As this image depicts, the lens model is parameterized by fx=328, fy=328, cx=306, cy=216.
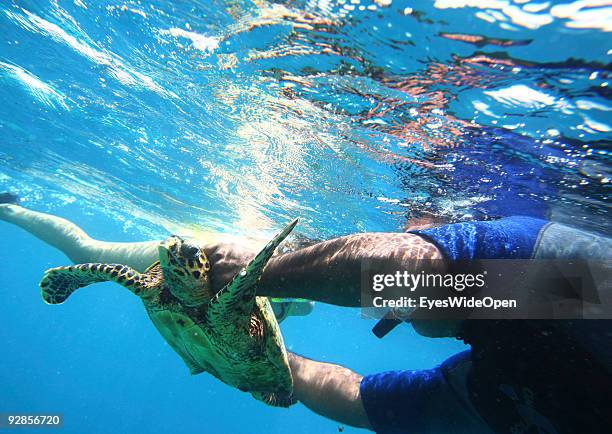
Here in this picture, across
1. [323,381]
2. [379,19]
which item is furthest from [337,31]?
[323,381]

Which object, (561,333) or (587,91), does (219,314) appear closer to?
(561,333)

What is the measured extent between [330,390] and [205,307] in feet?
8.29

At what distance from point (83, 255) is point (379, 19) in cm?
852

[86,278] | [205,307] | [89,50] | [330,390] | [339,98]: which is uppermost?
[89,50]

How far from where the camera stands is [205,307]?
9.75 feet

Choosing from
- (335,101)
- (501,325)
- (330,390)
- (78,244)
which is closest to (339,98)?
(335,101)

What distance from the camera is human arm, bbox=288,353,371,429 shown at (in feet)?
14.2

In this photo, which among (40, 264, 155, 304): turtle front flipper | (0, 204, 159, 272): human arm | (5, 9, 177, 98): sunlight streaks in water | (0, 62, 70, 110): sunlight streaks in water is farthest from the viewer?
Result: (0, 62, 70, 110): sunlight streaks in water

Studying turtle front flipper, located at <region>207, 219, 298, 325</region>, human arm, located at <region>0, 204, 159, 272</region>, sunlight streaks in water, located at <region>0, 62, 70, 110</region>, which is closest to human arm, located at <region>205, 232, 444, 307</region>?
turtle front flipper, located at <region>207, 219, 298, 325</region>

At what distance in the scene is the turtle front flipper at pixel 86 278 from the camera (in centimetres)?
291

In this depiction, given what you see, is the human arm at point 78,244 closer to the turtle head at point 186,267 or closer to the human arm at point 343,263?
the turtle head at point 186,267

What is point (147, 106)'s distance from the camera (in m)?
9.41

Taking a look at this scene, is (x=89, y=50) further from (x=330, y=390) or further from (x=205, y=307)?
(x=330, y=390)

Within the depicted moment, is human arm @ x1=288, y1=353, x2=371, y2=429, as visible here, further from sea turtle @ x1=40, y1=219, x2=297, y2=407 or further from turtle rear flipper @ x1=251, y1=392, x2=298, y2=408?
sea turtle @ x1=40, y1=219, x2=297, y2=407
